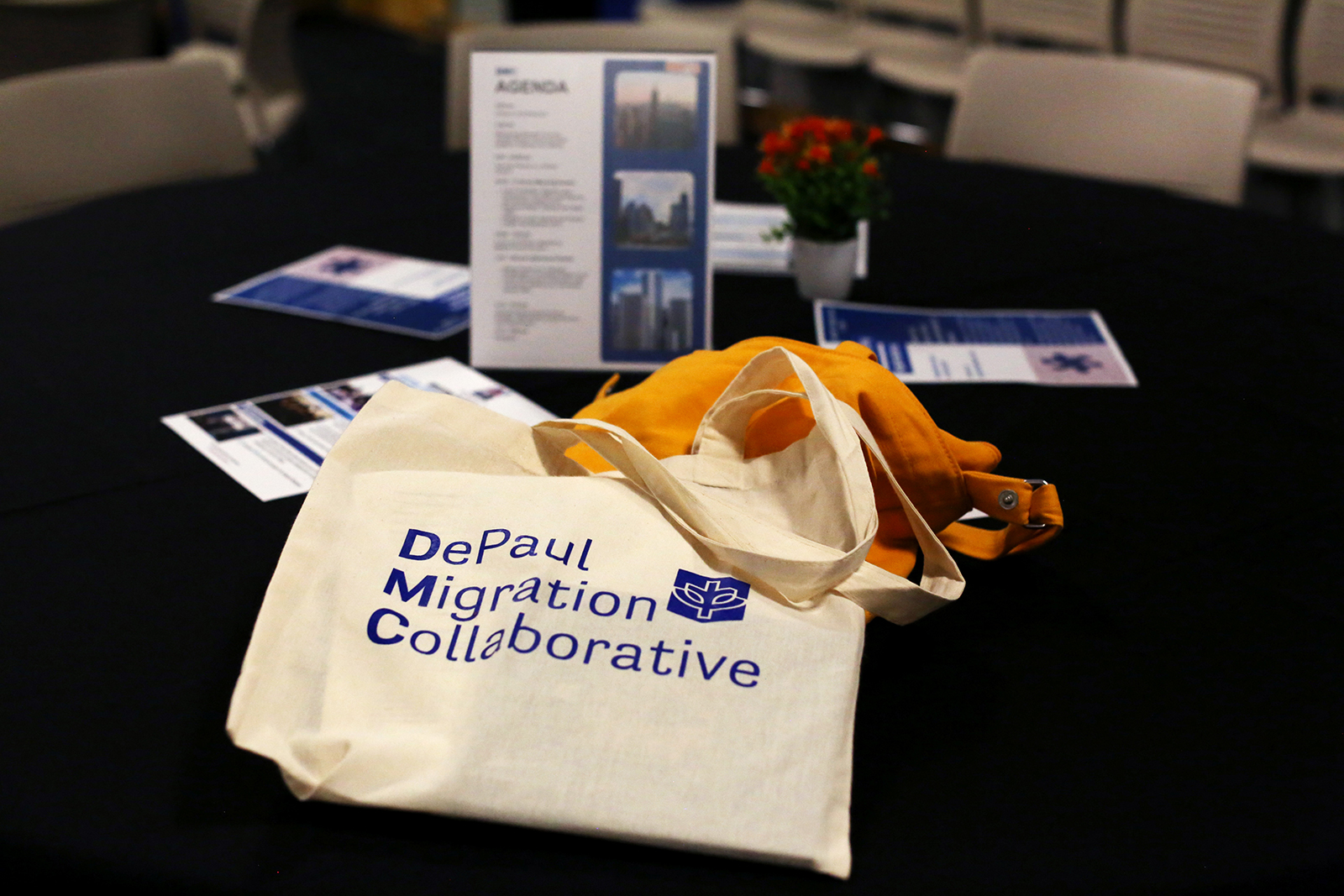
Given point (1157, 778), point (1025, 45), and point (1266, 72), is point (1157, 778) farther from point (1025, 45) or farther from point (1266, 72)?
point (1025, 45)

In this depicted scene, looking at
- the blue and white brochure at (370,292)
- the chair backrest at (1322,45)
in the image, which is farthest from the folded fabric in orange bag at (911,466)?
the chair backrest at (1322,45)

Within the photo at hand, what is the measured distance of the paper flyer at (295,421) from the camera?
1123 mm

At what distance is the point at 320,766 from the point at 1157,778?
530 mm

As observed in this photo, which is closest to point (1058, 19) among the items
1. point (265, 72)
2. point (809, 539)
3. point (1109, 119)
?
point (1109, 119)

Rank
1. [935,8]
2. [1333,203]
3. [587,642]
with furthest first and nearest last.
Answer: [935,8]
[1333,203]
[587,642]

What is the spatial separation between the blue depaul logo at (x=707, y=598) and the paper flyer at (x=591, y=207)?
2.04ft

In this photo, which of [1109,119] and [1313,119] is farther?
[1313,119]

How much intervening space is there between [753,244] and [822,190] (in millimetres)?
263

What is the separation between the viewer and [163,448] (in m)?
1.17

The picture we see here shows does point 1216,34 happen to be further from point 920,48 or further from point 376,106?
point 376,106

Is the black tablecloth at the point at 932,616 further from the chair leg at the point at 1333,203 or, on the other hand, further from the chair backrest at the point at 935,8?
the chair backrest at the point at 935,8

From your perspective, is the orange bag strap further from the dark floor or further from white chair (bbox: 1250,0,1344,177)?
the dark floor

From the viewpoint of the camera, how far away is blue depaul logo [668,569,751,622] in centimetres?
75

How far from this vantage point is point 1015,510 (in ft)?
3.03
